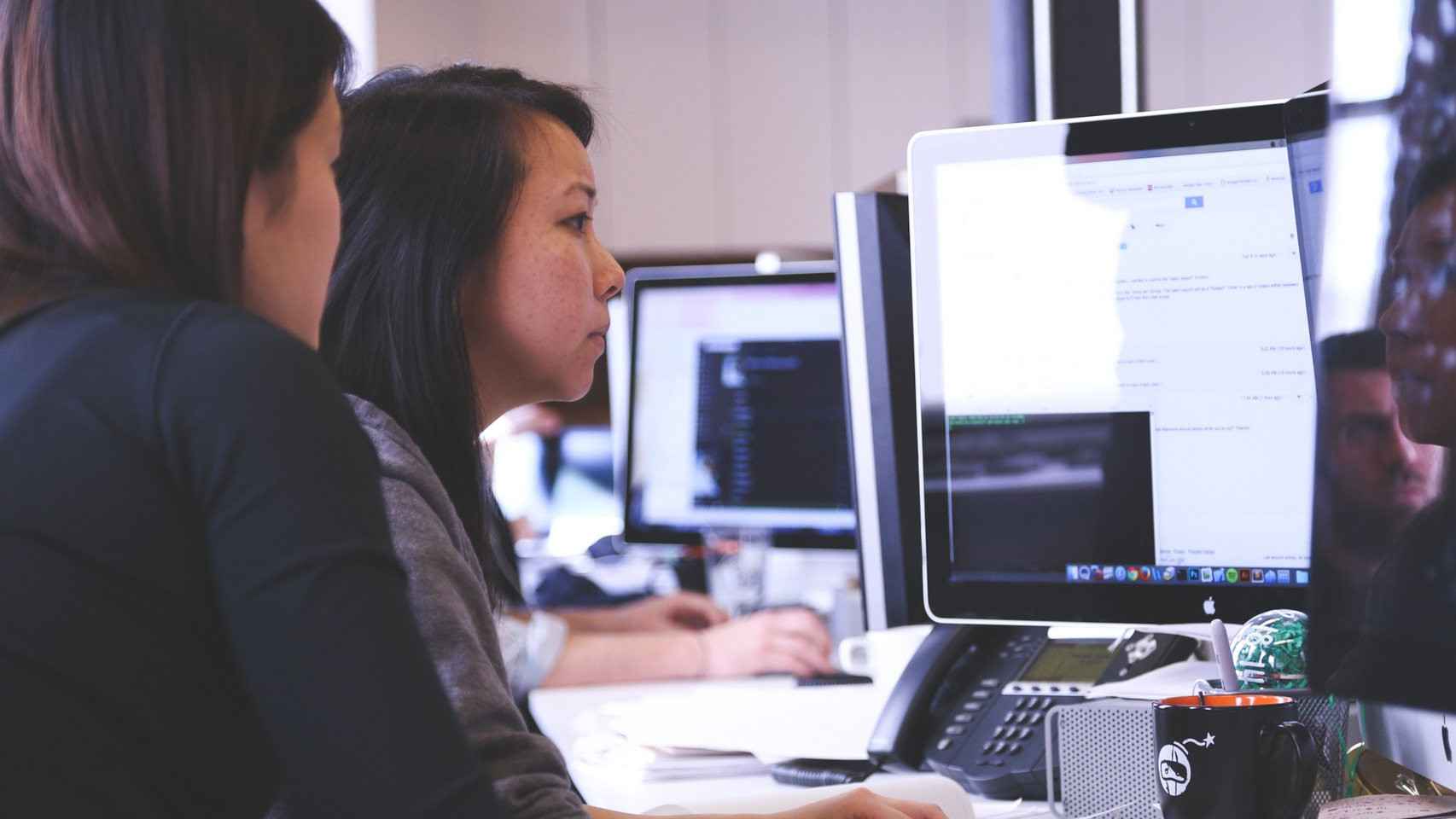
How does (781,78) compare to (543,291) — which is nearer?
(543,291)

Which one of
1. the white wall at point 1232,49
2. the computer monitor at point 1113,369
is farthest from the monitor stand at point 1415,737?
the white wall at point 1232,49

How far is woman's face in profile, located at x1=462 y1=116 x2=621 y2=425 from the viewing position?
1.07 m

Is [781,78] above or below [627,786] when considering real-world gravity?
above

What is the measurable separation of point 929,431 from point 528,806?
0.48 m

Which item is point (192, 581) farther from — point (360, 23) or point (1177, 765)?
point (360, 23)

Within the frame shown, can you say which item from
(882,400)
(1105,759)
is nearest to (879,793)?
(1105,759)

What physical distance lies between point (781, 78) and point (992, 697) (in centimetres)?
446

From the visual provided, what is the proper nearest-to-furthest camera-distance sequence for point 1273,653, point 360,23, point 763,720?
point 1273,653, point 763,720, point 360,23

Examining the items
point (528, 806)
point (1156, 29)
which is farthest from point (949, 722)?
point (1156, 29)

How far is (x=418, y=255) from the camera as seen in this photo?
1025mm

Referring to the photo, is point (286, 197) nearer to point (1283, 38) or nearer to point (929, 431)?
point (929, 431)

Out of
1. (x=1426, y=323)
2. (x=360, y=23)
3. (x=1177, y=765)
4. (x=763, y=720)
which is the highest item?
(x=360, y=23)

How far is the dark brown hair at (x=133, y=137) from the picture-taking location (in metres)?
0.63

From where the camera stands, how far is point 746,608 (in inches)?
96.1
